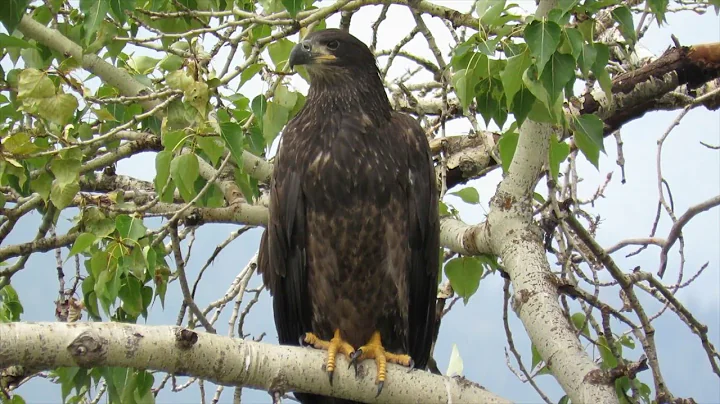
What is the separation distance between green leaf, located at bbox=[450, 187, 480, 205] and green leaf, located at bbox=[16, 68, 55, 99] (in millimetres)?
1828

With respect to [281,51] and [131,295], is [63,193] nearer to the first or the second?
[131,295]

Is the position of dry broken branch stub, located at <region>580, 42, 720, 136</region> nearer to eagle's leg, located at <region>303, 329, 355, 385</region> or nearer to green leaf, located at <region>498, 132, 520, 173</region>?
green leaf, located at <region>498, 132, 520, 173</region>

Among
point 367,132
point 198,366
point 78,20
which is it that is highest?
point 78,20

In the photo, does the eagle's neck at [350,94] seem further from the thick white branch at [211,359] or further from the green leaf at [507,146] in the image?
the thick white branch at [211,359]

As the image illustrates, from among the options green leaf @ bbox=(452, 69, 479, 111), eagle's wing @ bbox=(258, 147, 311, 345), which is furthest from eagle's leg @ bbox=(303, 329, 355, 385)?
green leaf @ bbox=(452, 69, 479, 111)

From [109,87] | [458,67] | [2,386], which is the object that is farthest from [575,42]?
[2,386]

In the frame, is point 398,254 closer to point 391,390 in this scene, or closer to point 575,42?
point 391,390

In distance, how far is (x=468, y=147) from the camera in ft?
17.1

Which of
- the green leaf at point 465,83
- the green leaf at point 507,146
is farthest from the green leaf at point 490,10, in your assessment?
the green leaf at point 507,146

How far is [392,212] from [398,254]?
0.69 feet

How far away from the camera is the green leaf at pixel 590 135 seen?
10.3ft

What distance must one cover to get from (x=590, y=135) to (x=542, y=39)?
0.63 m

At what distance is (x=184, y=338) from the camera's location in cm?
266

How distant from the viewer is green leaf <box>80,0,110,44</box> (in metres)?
3.15
